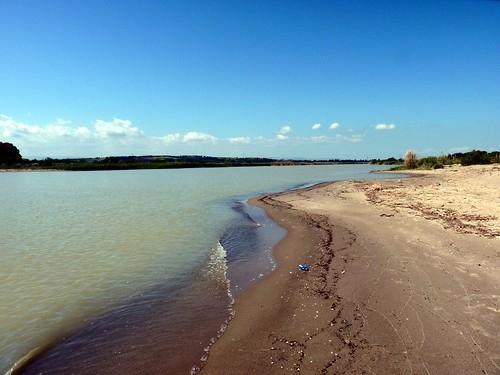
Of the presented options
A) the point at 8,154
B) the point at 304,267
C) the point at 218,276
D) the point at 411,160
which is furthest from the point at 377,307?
the point at 8,154

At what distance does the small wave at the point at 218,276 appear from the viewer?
5.39 metres

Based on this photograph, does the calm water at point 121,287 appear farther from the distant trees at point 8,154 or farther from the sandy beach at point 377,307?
the distant trees at point 8,154

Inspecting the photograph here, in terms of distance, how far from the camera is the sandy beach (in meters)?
4.98

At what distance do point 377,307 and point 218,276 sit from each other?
14.1 ft

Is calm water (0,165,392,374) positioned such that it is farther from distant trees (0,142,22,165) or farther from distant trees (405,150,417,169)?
distant trees (0,142,22,165)

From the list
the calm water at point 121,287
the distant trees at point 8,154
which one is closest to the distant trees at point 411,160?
the calm water at point 121,287

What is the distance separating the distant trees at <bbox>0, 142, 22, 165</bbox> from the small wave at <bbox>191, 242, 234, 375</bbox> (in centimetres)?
11840

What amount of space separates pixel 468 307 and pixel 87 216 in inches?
729

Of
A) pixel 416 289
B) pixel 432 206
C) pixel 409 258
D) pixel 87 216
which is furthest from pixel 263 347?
pixel 87 216

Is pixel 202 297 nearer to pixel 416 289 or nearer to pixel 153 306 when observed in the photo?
pixel 153 306

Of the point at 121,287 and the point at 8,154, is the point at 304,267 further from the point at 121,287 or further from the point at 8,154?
the point at 8,154

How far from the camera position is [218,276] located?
9.38m

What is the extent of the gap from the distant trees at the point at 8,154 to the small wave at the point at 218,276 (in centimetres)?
11840

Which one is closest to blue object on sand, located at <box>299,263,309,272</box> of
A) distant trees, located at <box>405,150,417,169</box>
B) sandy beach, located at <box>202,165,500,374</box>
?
sandy beach, located at <box>202,165,500,374</box>
